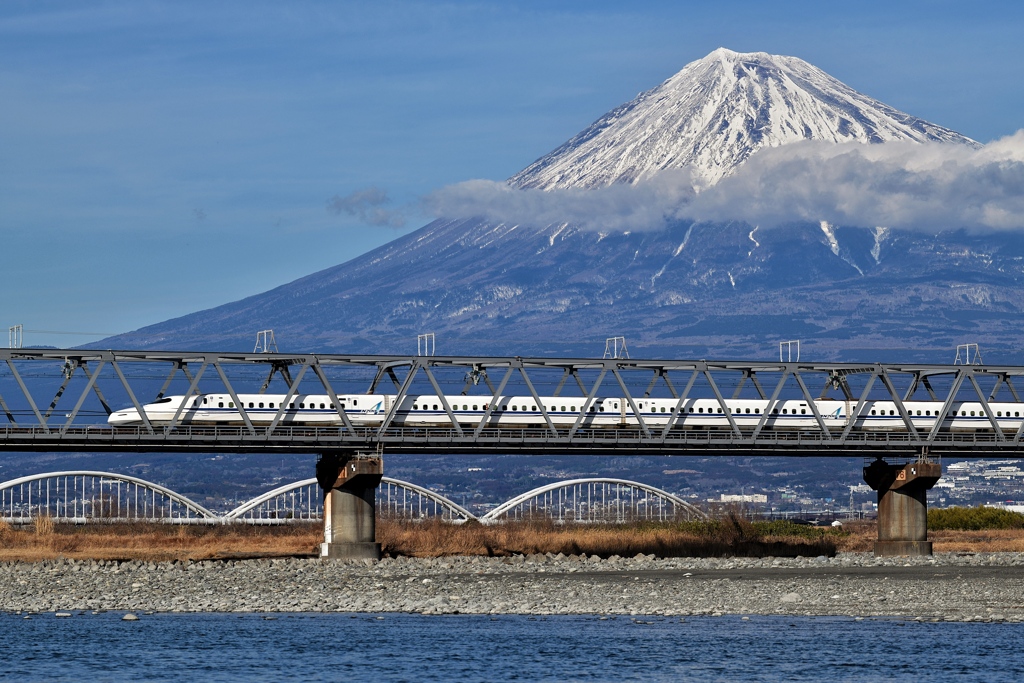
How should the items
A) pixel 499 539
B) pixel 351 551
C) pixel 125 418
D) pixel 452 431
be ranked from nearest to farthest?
pixel 351 551, pixel 452 431, pixel 125 418, pixel 499 539

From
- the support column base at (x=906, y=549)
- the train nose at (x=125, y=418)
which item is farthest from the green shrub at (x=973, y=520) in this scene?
the train nose at (x=125, y=418)

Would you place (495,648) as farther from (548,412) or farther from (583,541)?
(548,412)

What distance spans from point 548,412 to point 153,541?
26971 mm

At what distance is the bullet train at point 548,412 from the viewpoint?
9769cm

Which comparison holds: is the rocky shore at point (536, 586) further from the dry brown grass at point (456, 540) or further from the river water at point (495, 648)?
the dry brown grass at point (456, 540)

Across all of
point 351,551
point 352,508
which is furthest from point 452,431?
point 351,551

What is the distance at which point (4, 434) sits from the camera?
272ft

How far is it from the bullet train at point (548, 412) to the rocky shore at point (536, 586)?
14574 mm

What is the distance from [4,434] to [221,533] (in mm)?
29478

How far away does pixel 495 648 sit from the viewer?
50375 millimetres

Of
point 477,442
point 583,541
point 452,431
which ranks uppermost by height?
point 452,431

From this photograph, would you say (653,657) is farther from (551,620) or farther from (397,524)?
(397,524)

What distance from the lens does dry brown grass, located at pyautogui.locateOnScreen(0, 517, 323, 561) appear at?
9250 centimetres

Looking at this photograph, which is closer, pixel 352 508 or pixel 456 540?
pixel 352 508
